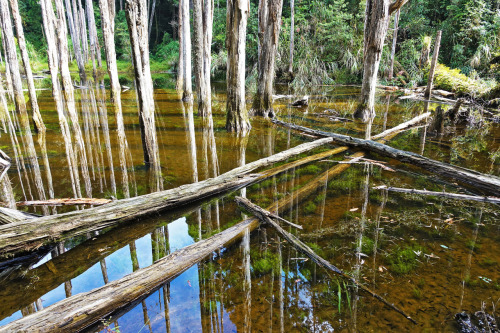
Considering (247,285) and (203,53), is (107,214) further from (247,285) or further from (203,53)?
(203,53)

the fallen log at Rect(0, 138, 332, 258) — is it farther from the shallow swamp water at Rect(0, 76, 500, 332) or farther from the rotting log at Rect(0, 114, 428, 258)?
the shallow swamp water at Rect(0, 76, 500, 332)

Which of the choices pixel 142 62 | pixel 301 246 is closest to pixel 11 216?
pixel 301 246

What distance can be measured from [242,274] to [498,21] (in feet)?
71.4

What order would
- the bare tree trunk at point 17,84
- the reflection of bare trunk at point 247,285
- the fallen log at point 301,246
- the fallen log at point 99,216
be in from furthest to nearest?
the bare tree trunk at point 17,84 → the fallen log at point 99,216 → the fallen log at point 301,246 → the reflection of bare trunk at point 247,285

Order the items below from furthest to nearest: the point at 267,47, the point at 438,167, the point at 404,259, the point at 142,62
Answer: the point at 267,47 < the point at 142,62 < the point at 438,167 < the point at 404,259

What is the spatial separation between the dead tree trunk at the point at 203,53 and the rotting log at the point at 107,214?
232 inches

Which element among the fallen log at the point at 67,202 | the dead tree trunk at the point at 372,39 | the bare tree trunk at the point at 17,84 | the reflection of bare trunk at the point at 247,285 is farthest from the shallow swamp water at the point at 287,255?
the dead tree trunk at the point at 372,39

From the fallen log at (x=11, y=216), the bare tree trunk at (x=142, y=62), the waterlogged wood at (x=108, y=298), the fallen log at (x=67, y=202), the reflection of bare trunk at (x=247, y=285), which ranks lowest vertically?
the reflection of bare trunk at (x=247, y=285)

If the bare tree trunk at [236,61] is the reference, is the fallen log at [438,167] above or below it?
below

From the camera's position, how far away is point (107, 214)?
135 inches

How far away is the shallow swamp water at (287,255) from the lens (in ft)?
8.04

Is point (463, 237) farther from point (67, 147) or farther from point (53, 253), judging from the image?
point (67, 147)

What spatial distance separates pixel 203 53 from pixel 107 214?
8.09 m

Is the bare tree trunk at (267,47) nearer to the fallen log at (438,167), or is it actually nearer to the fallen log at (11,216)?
the fallen log at (438,167)
